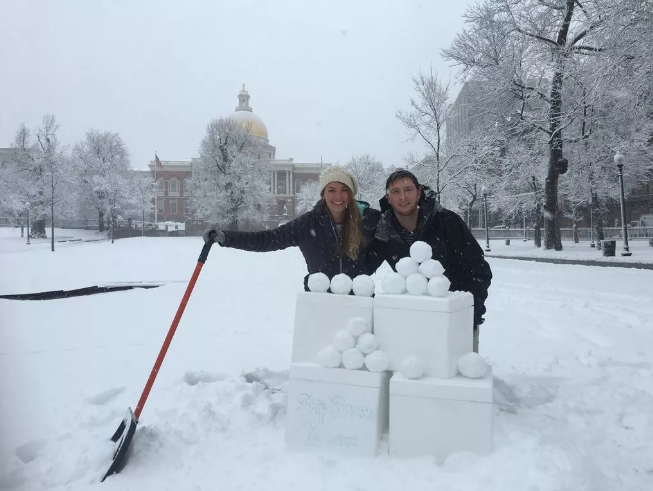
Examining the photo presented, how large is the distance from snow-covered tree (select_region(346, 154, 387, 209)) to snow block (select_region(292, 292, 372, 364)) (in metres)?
37.1

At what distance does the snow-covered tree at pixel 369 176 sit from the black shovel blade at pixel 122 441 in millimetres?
37403

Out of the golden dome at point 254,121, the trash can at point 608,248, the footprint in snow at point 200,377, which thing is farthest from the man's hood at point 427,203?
the golden dome at point 254,121

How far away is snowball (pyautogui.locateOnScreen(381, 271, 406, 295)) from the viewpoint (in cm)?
317

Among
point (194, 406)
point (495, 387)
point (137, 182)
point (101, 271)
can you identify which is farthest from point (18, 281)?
point (137, 182)

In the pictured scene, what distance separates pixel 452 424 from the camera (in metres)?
2.92

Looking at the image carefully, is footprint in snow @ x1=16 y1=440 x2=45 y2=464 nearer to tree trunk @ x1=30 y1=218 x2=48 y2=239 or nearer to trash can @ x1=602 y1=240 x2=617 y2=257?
trash can @ x1=602 y1=240 x2=617 y2=257

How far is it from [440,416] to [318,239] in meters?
1.67

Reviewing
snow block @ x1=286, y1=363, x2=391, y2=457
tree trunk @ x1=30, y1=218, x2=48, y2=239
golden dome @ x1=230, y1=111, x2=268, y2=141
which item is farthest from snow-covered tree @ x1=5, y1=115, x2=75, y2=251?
snow block @ x1=286, y1=363, x2=391, y2=457

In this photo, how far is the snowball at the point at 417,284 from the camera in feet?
10.2

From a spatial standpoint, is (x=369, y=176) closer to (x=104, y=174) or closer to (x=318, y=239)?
(x=104, y=174)

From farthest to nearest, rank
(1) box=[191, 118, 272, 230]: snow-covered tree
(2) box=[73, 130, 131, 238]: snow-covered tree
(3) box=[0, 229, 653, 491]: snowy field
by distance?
(2) box=[73, 130, 131, 238]: snow-covered tree, (1) box=[191, 118, 272, 230]: snow-covered tree, (3) box=[0, 229, 653, 491]: snowy field

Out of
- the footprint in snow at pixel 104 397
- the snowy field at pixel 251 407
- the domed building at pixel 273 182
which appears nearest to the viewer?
the snowy field at pixel 251 407

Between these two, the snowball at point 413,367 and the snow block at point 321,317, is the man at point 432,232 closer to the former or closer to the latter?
the snow block at point 321,317

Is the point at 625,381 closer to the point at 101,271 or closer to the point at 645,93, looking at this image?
the point at 645,93
